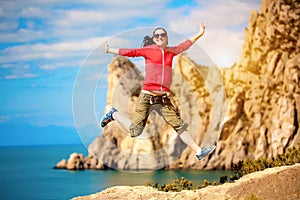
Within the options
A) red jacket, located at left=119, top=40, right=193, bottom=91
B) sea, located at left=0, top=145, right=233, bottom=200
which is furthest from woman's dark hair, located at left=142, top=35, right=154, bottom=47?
sea, located at left=0, top=145, right=233, bottom=200

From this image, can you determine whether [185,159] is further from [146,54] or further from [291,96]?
[146,54]

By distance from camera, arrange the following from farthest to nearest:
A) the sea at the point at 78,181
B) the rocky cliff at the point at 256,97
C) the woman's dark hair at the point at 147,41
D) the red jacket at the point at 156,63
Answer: the rocky cliff at the point at 256,97, the sea at the point at 78,181, the woman's dark hair at the point at 147,41, the red jacket at the point at 156,63

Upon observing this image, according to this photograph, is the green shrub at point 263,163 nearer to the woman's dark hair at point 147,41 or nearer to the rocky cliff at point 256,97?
the woman's dark hair at point 147,41

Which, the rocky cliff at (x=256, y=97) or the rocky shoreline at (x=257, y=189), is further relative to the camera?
the rocky cliff at (x=256, y=97)

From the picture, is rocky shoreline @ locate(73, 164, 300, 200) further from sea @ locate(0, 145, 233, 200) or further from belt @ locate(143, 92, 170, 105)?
sea @ locate(0, 145, 233, 200)

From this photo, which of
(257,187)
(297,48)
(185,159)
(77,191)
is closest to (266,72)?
(297,48)

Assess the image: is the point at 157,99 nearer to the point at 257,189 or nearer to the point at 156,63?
the point at 156,63

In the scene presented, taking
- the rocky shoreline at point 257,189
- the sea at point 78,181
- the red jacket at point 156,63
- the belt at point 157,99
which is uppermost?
the red jacket at point 156,63

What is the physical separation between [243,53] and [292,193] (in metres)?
41.5

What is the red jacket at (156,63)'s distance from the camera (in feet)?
28.6

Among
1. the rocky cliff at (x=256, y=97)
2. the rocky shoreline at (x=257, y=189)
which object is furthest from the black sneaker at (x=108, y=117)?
the rocky cliff at (x=256, y=97)

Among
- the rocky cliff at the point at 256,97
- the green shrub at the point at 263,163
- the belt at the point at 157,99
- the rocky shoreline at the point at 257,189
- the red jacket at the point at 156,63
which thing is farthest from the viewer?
the rocky cliff at the point at 256,97

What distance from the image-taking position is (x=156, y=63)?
28.6 ft

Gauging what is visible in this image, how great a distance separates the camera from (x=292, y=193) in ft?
32.7
